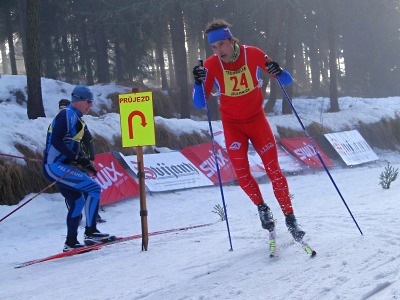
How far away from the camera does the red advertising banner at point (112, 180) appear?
1119 centimetres

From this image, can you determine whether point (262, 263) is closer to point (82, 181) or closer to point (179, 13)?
point (82, 181)

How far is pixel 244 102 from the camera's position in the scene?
18.0ft

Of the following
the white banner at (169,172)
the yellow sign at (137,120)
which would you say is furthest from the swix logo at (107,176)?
the yellow sign at (137,120)

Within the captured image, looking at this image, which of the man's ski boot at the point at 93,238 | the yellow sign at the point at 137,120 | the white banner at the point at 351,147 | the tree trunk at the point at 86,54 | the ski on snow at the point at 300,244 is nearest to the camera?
the ski on snow at the point at 300,244

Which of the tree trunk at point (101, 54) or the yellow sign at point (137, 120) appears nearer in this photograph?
the yellow sign at point (137, 120)

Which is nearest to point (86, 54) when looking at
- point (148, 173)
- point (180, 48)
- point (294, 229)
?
point (180, 48)

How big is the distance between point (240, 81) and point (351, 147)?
1573 centimetres

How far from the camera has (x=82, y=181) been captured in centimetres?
670

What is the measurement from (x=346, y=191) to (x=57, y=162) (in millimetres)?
6975

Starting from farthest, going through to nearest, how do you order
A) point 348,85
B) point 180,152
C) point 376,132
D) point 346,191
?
point 348,85
point 376,132
point 180,152
point 346,191

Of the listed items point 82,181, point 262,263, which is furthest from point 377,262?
point 82,181

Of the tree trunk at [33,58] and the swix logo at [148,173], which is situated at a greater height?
the tree trunk at [33,58]

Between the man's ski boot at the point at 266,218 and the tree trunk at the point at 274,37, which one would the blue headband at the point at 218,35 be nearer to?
the man's ski boot at the point at 266,218

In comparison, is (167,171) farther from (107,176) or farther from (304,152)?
(304,152)
